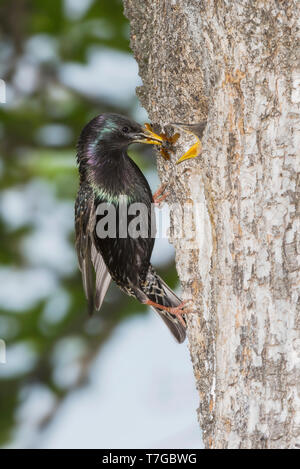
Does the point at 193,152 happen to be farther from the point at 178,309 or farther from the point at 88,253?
the point at 88,253

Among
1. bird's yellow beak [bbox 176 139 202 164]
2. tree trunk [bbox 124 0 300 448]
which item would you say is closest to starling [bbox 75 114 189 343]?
bird's yellow beak [bbox 176 139 202 164]

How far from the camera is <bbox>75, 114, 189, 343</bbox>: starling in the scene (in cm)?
349

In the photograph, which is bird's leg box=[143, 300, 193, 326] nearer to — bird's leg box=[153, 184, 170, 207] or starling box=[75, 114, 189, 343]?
starling box=[75, 114, 189, 343]

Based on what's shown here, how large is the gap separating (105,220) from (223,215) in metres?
1.18

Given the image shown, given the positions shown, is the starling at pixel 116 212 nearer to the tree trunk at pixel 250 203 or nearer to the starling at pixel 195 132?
the starling at pixel 195 132

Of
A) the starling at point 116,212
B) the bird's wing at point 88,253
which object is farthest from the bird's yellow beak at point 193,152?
the bird's wing at point 88,253

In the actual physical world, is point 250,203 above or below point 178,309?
above

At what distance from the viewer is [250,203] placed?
2.42m

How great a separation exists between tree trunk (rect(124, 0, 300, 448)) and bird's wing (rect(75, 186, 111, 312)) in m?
0.96

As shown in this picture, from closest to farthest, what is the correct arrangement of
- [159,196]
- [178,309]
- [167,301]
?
[178,309], [159,196], [167,301]

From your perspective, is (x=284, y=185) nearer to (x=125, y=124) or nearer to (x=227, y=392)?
(x=227, y=392)

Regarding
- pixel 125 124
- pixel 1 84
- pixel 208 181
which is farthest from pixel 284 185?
pixel 1 84

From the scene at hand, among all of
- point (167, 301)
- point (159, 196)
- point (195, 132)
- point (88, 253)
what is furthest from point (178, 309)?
point (195, 132)

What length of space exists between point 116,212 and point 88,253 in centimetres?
37
